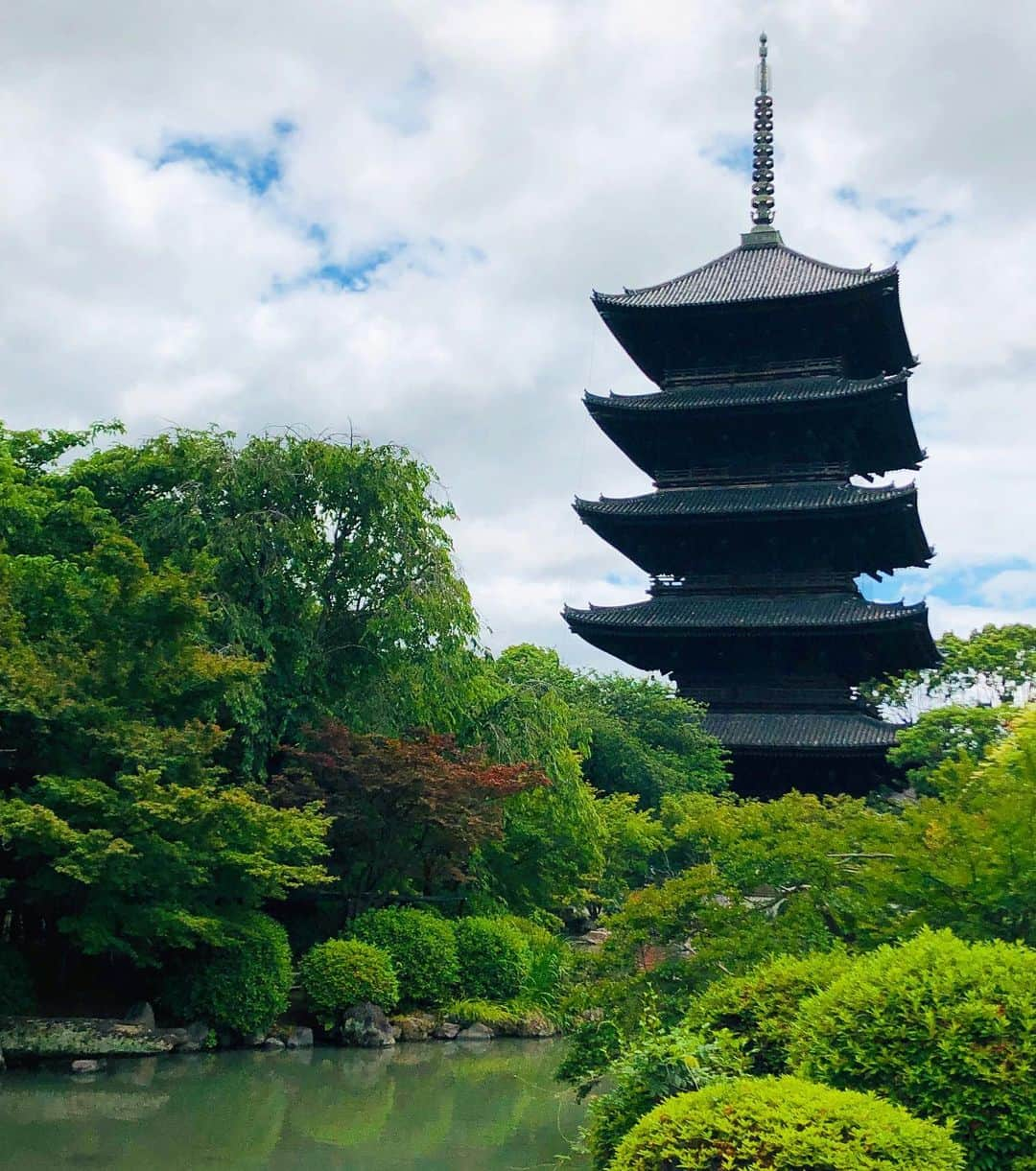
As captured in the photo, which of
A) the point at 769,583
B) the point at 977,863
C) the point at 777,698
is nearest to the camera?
the point at 977,863

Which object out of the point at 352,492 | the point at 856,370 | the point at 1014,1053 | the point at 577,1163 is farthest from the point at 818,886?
the point at 856,370

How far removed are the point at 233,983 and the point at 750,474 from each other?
52.7 feet

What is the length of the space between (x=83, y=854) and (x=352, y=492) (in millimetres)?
7327

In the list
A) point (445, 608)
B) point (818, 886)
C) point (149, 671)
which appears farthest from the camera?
point (445, 608)

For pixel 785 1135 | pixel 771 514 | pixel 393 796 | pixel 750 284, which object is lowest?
pixel 785 1135

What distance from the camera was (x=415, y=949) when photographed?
15.4 meters

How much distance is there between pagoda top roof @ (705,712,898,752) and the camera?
23.0 m

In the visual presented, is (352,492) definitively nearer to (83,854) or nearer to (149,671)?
(149,671)

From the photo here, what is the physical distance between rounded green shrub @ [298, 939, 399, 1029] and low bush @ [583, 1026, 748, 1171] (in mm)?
8028

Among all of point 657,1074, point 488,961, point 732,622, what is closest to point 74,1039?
point 488,961

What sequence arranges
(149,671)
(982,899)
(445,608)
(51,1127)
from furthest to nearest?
(445,608) → (149,671) → (51,1127) → (982,899)

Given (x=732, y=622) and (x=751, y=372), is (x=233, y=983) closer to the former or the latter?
(x=732, y=622)

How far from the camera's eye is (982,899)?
7.47m

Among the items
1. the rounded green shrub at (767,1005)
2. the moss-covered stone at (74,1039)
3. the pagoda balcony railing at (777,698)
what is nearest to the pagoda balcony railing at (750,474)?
the pagoda balcony railing at (777,698)
